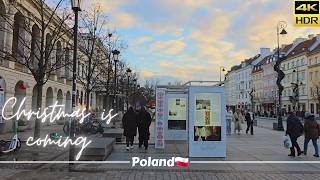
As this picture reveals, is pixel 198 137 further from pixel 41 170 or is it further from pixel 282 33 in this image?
pixel 282 33

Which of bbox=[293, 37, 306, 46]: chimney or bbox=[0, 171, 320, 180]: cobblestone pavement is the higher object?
bbox=[293, 37, 306, 46]: chimney

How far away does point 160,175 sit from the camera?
36.0ft

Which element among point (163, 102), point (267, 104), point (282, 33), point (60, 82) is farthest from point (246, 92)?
point (163, 102)

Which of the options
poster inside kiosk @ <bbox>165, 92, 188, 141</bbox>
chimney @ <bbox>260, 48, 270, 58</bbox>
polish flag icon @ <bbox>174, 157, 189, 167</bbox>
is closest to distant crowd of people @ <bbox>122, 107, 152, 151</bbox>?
poster inside kiosk @ <bbox>165, 92, 188, 141</bbox>

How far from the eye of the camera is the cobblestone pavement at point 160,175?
34.8ft

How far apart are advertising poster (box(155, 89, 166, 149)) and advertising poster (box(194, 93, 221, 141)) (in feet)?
10.9

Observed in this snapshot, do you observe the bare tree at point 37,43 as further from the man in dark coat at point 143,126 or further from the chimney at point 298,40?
the chimney at point 298,40

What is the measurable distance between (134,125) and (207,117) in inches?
142

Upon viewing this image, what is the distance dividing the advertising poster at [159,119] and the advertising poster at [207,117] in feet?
10.9

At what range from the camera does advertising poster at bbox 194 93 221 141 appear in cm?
1438

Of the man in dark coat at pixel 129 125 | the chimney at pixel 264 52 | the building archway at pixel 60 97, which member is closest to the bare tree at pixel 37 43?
the man in dark coat at pixel 129 125

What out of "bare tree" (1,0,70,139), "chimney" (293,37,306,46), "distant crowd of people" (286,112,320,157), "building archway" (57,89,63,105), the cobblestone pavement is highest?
"chimney" (293,37,306,46)

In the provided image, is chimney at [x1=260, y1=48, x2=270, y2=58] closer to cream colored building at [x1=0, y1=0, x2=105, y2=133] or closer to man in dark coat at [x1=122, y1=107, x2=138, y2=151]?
cream colored building at [x1=0, y1=0, x2=105, y2=133]

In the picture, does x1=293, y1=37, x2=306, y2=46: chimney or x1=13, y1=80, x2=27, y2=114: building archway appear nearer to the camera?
x1=13, y1=80, x2=27, y2=114: building archway
